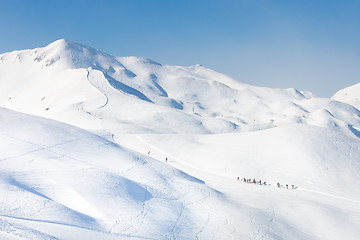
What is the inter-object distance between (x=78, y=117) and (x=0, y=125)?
125 feet

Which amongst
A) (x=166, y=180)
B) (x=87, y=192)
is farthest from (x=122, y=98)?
(x=87, y=192)

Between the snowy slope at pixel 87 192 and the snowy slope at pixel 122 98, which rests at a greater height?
the snowy slope at pixel 122 98

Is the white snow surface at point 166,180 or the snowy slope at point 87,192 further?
the white snow surface at point 166,180

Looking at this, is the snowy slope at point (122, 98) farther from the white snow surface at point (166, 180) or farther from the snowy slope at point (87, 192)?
the snowy slope at point (87, 192)

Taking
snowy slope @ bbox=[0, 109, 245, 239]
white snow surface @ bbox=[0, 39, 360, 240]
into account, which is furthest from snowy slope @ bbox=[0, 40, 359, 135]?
snowy slope @ bbox=[0, 109, 245, 239]

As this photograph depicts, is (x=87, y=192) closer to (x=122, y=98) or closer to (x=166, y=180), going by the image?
(x=166, y=180)

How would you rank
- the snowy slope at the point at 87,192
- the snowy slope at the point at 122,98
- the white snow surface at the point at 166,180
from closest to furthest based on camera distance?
the snowy slope at the point at 87,192 < the white snow surface at the point at 166,180 < the snowy slope at the point at 122,98

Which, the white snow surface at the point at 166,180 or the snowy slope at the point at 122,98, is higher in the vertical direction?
the snowy slope at the point at 122,98

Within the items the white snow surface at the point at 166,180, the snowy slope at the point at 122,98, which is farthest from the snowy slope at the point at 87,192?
the snowy slope at the point at 122,98

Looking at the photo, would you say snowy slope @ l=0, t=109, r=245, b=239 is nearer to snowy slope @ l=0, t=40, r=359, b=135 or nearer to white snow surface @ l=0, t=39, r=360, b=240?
white snow surface @ l=0, t=39, r=360, b=240

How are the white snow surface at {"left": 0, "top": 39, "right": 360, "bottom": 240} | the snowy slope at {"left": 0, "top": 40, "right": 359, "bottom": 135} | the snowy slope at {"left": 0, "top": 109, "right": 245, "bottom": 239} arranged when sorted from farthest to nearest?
the snowy slope at {"left": 0, "top": 40, "right": 359, "bottom": 135}, the white snow surface at {"left": 0, "top": 39, "right": 360, "bottom": 240}, the snowy slope at {"left": 0, "top": 109, "right": 245, "bottom": 239}

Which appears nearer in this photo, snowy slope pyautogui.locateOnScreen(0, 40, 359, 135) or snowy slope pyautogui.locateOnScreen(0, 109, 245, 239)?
snowy slope pyautogui.locateOnScreen(0, 109, 245, 239)

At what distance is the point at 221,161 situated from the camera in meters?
46.8

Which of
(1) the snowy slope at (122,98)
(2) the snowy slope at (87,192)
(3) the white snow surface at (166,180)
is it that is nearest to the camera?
(2) the snowy slope at (87,192)
